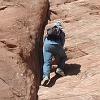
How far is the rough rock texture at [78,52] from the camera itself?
952 centimetres

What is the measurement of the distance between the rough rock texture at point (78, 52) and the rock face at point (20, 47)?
19.5 inches

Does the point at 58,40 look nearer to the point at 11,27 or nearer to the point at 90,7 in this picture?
the point at 11,27

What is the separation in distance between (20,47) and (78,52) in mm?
1745

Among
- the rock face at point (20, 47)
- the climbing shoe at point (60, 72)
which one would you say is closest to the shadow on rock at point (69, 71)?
the climbing shoe at point (60, 72)

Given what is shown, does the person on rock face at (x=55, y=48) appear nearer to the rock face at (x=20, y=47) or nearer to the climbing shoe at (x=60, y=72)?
the climbing shoe at (x=60, y=72)

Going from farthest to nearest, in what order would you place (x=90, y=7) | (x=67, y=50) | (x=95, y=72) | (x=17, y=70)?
(x=90, y=7) < (x=67, y=50) < (x=95, y=72) < (x=17, y=70)

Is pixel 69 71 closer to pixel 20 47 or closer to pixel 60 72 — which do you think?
pixel 60 72

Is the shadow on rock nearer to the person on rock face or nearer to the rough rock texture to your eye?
the rough rock texture

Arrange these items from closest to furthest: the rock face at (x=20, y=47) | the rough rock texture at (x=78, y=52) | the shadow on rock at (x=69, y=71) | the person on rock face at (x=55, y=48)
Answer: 1. the rock face at (x=20, y=47)
2. the rough rock texture at (x=78, y=52)
3. the shadow on rock at (x=69, y=71)
4. the person on rock face at (x=55, y=48)

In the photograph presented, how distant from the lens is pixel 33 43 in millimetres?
10648

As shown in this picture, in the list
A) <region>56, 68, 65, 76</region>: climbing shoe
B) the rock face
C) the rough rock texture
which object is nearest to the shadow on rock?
the rough rock texture

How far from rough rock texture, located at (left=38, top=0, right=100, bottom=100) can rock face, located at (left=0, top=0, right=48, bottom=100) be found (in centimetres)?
50

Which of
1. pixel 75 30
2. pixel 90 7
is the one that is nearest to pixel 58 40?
pixel 75 30

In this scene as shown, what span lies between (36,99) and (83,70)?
4.66 feet
